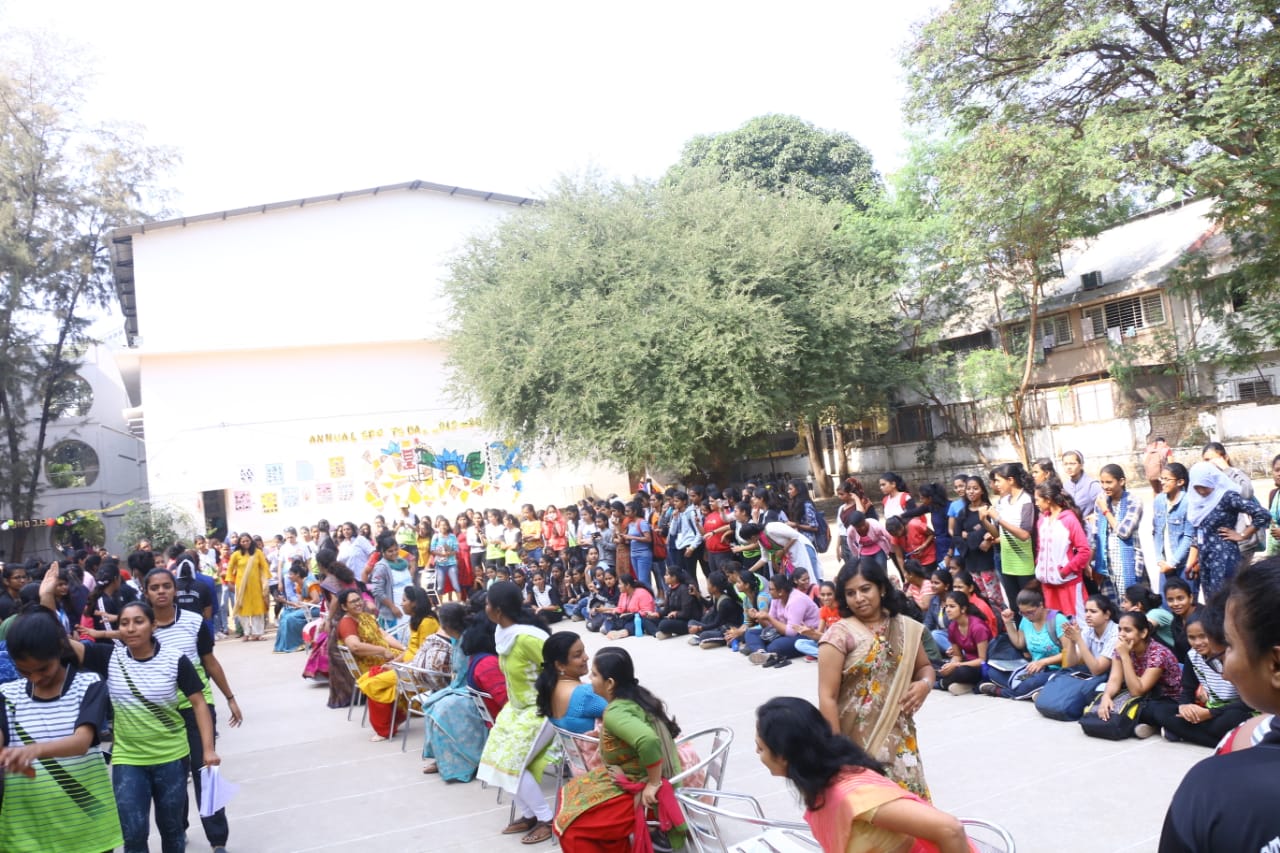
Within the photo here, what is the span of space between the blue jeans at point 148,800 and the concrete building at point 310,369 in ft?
61.3

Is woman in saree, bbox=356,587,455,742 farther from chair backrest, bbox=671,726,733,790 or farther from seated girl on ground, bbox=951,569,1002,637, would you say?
seated girl on ground, bbox=951,569,1002,637

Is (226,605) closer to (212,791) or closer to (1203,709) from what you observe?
(212,791)

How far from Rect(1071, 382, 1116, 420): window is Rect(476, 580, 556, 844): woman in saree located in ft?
68.8

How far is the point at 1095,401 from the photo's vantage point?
23.4 metres

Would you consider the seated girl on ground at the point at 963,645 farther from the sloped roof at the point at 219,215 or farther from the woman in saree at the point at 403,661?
the sloped roof at the point at 219,215

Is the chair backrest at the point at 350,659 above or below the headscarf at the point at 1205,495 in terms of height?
below

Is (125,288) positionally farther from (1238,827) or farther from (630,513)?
(1238,827)

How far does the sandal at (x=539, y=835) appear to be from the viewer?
517 centimetres

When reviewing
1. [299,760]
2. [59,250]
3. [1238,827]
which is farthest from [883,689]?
[59,250]

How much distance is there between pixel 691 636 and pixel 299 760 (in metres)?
4.59

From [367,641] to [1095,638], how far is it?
546 cm

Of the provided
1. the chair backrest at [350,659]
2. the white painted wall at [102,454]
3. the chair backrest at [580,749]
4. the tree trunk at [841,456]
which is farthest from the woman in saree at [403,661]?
the white painted wall at [102,454]

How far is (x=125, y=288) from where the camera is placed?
27.7 metres

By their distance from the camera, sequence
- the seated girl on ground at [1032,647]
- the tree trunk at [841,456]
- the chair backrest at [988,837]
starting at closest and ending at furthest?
1. the chair backrest at [988,837]
2. the seated girl on ground at [1032,647]
3. the tree trunk at [841,456]
